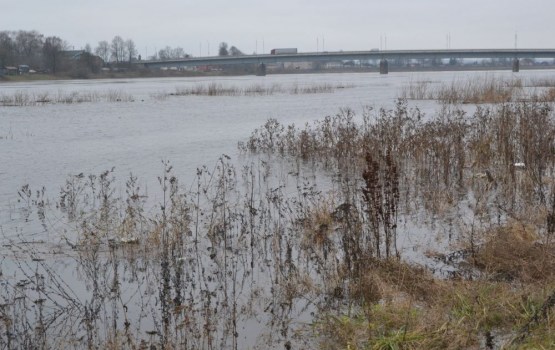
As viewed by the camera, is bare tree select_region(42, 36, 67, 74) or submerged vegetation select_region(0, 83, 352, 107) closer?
submerged vegetation select_region(0, 83, 352, 107)

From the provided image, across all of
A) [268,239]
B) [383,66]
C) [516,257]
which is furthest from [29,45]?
[516,257]

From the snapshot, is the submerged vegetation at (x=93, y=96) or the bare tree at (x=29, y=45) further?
the bare tree at (x=29, y=45)

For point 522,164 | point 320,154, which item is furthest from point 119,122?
point 522,164

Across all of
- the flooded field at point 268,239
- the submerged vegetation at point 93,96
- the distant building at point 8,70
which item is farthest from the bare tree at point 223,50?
the flooded field at point 268,239

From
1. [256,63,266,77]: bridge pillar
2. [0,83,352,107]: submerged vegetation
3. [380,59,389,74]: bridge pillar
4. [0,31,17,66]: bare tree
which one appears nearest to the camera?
[0,83,352,107]: submerged vegetation

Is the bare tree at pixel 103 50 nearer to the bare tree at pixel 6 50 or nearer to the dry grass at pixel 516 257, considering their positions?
the bare tree at pixel 6 50

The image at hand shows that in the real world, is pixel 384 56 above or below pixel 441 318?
above

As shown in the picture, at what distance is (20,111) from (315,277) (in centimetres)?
3189

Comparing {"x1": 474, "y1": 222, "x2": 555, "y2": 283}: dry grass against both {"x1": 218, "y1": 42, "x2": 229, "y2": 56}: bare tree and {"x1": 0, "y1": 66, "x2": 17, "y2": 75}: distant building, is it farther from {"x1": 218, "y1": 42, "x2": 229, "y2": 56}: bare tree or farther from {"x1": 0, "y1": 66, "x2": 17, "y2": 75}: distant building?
{"x1": 218, "y1": 42, "x2": 229, "y2": 56}: bare tree

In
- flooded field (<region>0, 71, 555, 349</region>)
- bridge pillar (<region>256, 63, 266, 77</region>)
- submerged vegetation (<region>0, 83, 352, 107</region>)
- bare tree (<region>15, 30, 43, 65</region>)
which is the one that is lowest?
flooded field (<region>0, 71, 555, 349</region>)

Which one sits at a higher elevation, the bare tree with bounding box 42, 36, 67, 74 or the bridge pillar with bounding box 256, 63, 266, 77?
the bare tree with bounding box 42, 36, 67, 74

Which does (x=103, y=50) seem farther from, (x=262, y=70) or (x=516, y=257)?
(x=516, y=257)

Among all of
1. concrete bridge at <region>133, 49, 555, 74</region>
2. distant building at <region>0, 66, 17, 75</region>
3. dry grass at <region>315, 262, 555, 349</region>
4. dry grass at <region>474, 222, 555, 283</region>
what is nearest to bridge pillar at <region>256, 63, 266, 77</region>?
concrete bridge at <region>133, 49, 555, 74</region>

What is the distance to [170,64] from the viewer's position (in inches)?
4621
